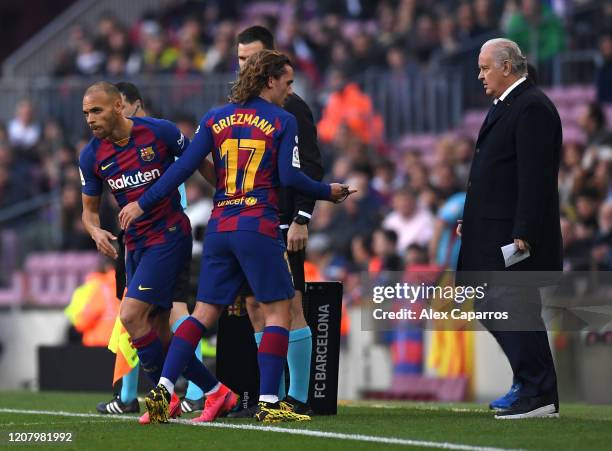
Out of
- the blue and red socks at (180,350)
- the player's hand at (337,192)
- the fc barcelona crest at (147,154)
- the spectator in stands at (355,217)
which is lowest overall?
the blue and red socks at (180,350)

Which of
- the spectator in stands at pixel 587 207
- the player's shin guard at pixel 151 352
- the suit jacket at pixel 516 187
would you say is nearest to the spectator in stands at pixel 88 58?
the spectator in stands at pixel 587 207

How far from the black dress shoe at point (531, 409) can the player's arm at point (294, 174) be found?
5.13ft

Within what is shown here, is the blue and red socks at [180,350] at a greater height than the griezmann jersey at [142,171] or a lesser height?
lesser

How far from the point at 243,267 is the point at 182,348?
551 millimetres

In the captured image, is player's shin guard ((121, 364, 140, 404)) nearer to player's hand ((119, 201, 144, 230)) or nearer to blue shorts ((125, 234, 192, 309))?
blue shorts ((125, 234, 192, 309))

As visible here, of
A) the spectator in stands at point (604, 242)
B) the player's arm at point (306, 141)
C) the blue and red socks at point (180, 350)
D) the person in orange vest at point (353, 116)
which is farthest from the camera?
the person in orange vest at point (353, 116)

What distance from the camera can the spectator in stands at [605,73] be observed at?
1725 centimetres

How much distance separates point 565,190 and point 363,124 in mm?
4200

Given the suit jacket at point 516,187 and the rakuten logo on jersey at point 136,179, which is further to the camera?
the rakuten logo on jersey at point 136,179

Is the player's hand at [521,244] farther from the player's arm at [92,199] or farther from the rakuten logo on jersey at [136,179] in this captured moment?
the player's arm at [92,199]

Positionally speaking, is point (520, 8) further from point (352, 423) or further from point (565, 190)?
point (352, 423)

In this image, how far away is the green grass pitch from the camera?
746 cm

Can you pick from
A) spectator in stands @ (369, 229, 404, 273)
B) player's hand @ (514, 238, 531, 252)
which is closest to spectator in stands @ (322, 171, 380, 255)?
spectator in stands @ (369, 229, 404, 273)

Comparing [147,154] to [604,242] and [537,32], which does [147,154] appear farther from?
[537,32]
